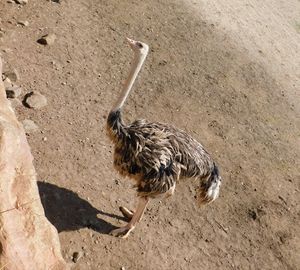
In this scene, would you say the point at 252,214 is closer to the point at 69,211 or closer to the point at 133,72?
the point at 69,211

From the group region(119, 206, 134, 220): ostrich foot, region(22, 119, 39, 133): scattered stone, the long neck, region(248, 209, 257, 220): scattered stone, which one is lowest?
region(22, 119, 39, 133): scattered stone

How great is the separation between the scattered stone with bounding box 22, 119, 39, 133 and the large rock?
1968 millimetres

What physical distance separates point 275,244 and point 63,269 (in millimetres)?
3115

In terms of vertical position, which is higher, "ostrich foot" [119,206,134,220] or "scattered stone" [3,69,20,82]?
"ostrich foot" [119,206,134,220]

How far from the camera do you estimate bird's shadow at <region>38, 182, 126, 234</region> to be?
602 cm

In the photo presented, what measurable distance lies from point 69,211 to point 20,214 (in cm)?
181

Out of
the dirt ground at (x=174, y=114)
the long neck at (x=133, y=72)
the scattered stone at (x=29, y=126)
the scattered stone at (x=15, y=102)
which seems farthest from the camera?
the scattered stone at (x=15, y=102)

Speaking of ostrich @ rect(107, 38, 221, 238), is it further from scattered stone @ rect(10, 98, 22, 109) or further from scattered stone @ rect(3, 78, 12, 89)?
scattered stone @ rect(3, 78, 12, 89)

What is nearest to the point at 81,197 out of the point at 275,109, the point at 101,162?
the point at 101,162

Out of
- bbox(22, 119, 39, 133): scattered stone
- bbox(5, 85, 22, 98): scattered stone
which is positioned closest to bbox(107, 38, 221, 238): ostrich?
bbox(22, 119, 39, 133): scattered stone

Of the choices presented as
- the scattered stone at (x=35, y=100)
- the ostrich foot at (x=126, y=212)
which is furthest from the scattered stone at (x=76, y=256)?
the scattered stone at (x=35, y=100)

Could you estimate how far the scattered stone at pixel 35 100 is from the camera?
7.16 meters

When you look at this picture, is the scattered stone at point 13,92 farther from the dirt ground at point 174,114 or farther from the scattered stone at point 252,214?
the scattered stone at point 252,214

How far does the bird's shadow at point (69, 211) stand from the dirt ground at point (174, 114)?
0.02 metres
